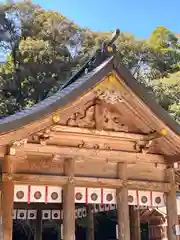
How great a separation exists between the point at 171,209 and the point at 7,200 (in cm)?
340

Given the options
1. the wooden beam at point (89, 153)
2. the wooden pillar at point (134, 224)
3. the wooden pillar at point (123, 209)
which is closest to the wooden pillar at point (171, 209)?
the wooden beam at point (89, 153)

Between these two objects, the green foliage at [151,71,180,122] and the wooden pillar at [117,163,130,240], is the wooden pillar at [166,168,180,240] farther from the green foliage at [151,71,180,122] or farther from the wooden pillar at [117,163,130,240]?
the green foliage at [151,71,180,122]

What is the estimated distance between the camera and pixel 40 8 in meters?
43.6

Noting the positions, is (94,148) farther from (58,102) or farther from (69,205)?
(58,102)

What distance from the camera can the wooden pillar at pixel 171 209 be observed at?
6996mm

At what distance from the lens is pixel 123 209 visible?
661 centimetres

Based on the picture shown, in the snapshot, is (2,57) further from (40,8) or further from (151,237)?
(151,237)

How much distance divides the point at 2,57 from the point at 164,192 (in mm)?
34526

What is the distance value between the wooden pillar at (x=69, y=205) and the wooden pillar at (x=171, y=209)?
7.21 ft

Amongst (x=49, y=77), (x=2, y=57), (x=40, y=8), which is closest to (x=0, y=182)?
(x=49, y=77)

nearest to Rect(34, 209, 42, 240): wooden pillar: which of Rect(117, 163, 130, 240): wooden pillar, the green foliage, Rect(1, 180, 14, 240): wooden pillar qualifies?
Rect(117, 163, 130, 240): wooden pillar

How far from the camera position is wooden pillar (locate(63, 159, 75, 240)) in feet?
19.6

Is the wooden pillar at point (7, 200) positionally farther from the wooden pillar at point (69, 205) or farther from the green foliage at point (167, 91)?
the green foliage at point (167, 91)

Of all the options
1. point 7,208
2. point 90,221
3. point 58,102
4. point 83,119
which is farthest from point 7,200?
point 90,221
